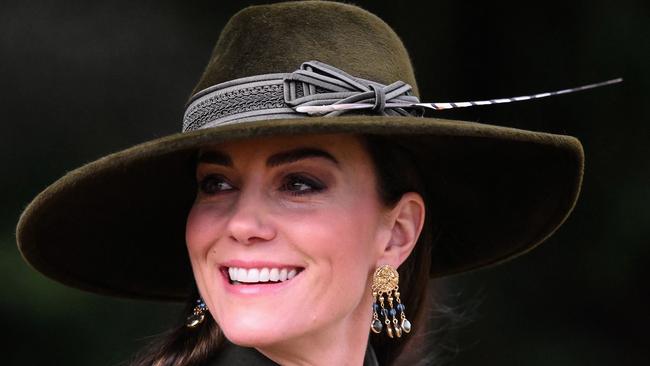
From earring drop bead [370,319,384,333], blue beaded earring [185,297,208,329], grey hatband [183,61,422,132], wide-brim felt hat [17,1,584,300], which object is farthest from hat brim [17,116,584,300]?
earring drop bead [370,319,384,333]

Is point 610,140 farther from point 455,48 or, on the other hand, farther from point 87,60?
point 87,60

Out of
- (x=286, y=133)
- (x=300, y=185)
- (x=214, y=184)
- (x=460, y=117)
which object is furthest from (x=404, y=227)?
(x=460, y=117)

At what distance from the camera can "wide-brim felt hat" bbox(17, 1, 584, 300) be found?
2.58m

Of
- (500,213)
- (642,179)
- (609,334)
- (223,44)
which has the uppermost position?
(223,44)

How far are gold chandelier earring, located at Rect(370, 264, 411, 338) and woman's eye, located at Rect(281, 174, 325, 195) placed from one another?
280 mm

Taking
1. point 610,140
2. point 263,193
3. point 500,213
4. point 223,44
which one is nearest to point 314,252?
point 263,193

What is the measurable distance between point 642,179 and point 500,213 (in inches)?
68.9

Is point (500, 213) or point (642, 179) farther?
point (642, 179)

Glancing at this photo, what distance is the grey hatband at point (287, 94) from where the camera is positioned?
8.56 feet

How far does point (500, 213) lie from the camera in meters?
3.17

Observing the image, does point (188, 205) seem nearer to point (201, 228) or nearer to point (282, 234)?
point (201, 228)

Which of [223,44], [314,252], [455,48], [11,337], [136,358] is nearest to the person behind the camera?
[314,252]

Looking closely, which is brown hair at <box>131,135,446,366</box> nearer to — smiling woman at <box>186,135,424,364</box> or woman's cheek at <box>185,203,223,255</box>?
smiling woman at <box>186,135,424,364</box>

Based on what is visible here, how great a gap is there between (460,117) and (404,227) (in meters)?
1.79
